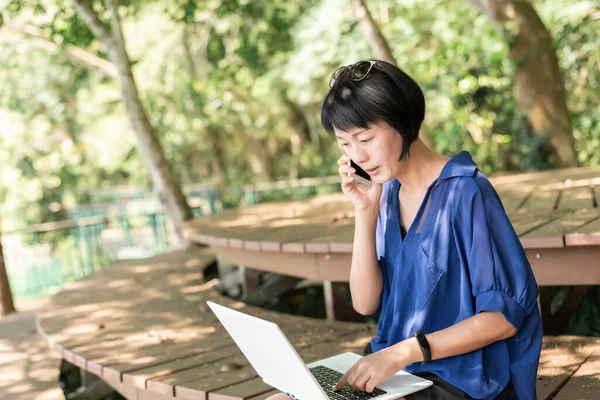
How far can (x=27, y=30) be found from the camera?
8320 millimetres

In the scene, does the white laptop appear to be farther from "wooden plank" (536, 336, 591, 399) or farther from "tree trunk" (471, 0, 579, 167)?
"tree trunk" (471, 0, 579, 167)

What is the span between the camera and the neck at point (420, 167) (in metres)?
1.83

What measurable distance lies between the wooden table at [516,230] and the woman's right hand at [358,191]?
111 centimetres

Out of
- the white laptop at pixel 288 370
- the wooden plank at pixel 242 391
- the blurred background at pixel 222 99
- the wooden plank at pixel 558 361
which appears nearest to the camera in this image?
the white laptop at pixel 288 370

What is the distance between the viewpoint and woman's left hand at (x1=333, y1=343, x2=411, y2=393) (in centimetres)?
162

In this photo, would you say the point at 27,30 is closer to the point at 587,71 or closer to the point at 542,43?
the point at 542,43

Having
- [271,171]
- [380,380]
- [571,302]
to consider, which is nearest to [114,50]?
[571,302]

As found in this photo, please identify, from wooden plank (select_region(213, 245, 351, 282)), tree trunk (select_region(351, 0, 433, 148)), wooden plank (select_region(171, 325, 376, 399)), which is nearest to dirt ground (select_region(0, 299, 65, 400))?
wooden plank (select_region(171, 325, 376, 399))

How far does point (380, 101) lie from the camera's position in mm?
1673

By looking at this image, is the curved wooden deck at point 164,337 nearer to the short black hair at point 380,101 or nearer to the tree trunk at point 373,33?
the short black hair at point 380,101

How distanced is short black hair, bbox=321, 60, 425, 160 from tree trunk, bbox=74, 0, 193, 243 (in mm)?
5256

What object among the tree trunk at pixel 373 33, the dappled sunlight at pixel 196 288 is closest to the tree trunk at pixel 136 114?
the dappled sunlight at pixel 196 288

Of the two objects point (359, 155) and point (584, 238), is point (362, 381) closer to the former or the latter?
point (359, 155)

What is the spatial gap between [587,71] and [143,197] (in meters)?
11.2
